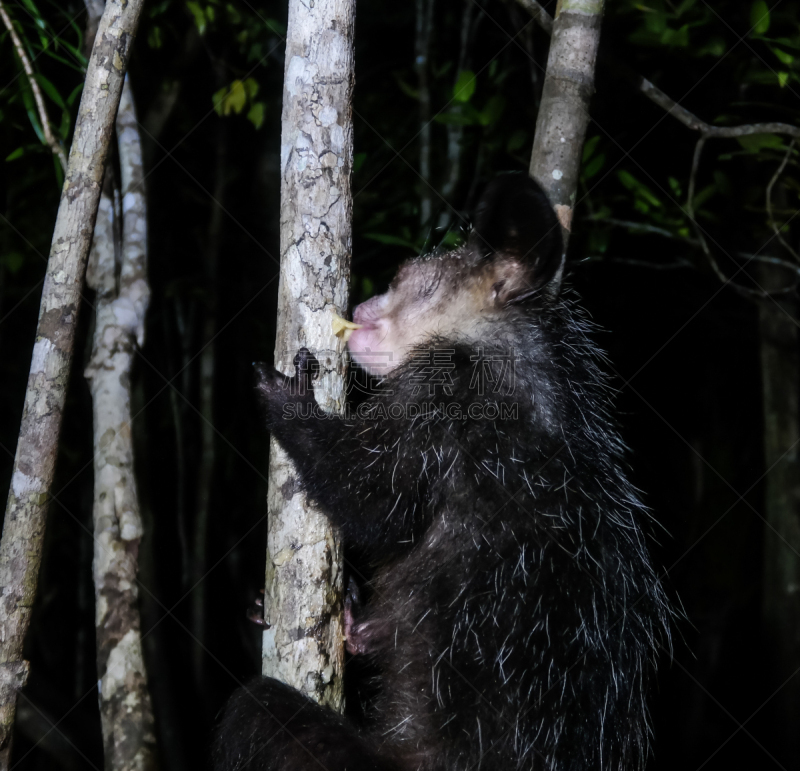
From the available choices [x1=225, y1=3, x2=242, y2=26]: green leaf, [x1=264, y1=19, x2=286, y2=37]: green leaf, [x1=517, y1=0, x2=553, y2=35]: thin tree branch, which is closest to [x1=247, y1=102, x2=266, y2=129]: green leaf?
[x1=225, y1=3, x2=242, y2=26]: green leaf

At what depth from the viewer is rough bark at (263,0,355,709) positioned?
2.01 metres

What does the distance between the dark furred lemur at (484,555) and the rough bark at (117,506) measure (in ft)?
1.66

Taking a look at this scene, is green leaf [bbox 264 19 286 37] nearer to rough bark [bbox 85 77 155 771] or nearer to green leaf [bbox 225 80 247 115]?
green leaf [bbox 225 80 247 115]

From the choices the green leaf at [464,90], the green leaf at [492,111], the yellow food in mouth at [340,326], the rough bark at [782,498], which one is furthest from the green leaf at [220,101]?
the rough bark at [782,498]

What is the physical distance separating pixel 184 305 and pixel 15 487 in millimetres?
4054

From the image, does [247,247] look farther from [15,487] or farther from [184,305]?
[15,487]

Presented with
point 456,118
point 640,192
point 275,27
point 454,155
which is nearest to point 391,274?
point 454,155

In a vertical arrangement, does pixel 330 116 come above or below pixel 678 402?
above

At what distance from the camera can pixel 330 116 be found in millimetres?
2072

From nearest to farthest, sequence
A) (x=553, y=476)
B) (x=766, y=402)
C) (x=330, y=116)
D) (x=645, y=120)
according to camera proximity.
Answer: (x=330, y=116) → (x=553, y=476) → (x=766, y=402) → (x=645, y=120)

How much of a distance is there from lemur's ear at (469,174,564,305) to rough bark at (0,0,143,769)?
128cm

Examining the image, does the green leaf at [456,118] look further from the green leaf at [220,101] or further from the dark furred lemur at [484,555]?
the dark furred lemur at [484,555]

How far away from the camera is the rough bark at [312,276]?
2.01 m

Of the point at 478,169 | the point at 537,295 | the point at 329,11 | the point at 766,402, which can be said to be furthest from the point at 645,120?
the point at 329,11
